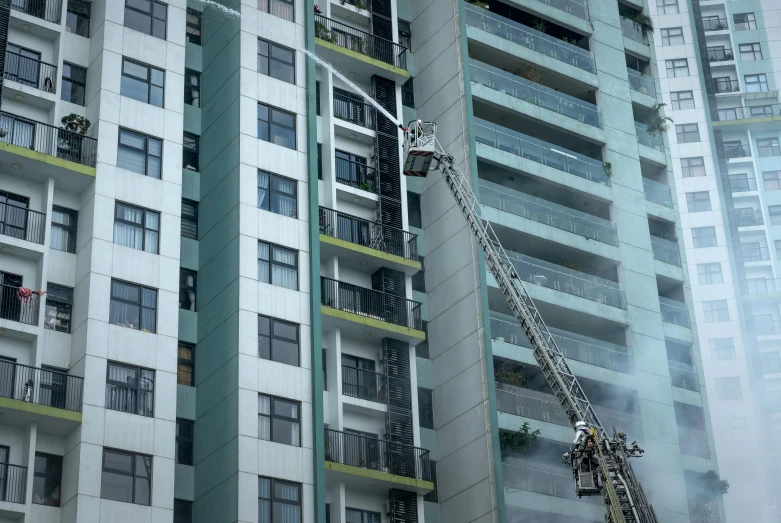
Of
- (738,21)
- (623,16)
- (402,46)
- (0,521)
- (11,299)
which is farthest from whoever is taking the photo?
(738,21)

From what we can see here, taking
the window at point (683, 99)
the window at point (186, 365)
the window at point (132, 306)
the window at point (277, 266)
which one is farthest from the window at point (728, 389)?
Result: the window at point (132, 306)

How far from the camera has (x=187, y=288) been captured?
60156 mm

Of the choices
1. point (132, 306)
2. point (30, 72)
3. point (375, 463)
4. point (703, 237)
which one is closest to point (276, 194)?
point (132, 306)

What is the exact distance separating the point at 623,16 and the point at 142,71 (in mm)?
33371

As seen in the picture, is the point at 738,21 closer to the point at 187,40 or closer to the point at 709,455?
the point at 709,455

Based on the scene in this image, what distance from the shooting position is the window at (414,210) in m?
68.4

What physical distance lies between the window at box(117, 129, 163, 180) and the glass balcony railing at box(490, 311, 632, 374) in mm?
17331

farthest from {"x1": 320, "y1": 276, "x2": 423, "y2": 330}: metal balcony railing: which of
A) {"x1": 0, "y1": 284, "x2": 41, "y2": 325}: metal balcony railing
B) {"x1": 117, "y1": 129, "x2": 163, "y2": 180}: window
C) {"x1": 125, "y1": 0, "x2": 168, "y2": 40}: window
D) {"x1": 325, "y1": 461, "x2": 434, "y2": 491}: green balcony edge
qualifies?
{"x1": 125, "y1": 0, "x2": 168, "y2": 40}: window

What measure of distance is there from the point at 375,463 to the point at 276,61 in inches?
742

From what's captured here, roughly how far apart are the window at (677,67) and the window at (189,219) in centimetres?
5350

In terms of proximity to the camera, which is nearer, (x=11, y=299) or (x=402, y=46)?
(x=11, y=299)

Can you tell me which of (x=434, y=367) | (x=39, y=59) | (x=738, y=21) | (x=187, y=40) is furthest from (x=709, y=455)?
(x=738, y=21)

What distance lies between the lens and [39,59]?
198ft

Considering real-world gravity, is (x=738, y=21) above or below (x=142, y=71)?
above
